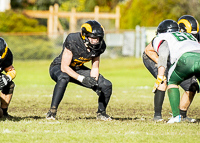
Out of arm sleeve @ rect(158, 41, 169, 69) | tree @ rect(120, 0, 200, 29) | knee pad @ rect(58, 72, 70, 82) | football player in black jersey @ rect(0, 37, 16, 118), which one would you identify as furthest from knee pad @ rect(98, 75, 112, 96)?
tree @ rect(120, 0, 200, 29)

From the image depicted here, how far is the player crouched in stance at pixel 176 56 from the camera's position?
5582 mm

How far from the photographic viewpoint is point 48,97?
34.2 feet

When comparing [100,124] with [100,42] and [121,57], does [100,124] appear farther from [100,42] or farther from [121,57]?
[121,57]

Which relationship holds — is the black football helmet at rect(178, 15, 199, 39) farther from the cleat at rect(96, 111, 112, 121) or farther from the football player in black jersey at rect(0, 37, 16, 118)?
the football player in black jersey at rect(0, 37, 16, 118)

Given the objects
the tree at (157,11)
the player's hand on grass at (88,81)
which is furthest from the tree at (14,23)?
the player's hand on grass at (88,81)

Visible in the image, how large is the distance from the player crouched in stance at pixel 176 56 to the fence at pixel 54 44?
19.6 m

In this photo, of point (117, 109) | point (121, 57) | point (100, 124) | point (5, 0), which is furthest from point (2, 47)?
point (5, 0)

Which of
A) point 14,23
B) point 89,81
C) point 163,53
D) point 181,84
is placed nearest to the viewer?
point 163,53

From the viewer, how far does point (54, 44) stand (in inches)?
1031

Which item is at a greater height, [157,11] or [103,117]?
[157,11]

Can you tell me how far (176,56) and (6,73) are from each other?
112 inches

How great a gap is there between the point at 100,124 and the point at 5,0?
29.8 metres

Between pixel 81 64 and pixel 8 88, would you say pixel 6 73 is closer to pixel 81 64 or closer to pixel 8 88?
pixel 8 88

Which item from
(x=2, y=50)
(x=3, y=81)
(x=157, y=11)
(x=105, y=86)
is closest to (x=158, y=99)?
(x=105, y=86)
